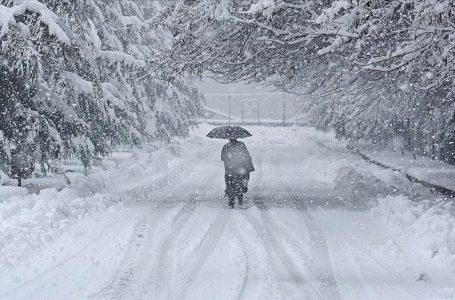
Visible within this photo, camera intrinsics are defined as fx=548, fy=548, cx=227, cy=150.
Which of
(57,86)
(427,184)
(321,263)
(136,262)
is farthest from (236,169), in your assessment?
(427,184)

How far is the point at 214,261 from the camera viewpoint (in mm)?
7812

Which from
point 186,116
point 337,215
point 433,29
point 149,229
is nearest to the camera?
point 433,29

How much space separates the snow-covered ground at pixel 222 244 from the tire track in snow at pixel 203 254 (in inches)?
0.7

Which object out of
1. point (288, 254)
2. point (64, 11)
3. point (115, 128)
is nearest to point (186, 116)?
point (115, 128)

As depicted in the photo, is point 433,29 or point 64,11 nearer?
point 433,29

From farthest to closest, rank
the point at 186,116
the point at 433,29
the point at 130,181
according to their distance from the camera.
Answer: the point at 186,116, the point at 130,181, the point at 433,29

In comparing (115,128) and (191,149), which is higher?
(115,128)

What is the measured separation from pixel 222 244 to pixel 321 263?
1777 mm

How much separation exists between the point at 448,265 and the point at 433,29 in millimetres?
3194

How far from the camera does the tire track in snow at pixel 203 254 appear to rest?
21.5 feet

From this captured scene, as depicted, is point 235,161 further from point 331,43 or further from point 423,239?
point 423,239

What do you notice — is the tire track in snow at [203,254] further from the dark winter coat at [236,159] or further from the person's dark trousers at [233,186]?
the dark winter coat at [236,159]

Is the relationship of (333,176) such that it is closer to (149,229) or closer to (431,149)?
(431,149)

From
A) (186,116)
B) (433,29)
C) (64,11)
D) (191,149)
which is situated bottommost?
(191,149)
